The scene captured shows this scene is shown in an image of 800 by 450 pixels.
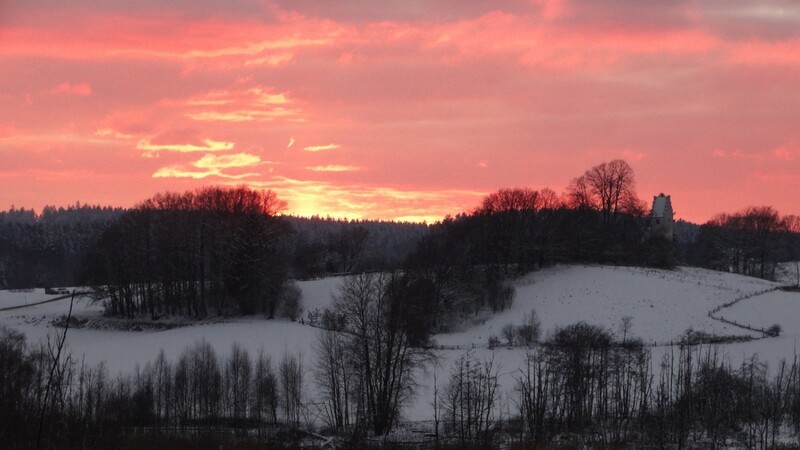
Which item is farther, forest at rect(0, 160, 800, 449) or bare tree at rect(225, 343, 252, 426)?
bare tree at rect(225, 343, 252, 426)

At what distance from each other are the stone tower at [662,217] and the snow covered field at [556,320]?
2207 cm

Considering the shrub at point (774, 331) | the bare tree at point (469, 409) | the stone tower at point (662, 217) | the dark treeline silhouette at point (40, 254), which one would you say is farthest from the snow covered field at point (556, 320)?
the dark treeline silhouette at point (40, 254)

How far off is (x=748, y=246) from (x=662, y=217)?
54.7 feet

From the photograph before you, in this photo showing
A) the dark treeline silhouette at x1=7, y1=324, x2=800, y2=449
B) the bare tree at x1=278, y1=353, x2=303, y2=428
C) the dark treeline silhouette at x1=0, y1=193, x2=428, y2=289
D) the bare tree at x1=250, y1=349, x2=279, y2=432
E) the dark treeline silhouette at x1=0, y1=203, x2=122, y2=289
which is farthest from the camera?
the dark treeline silhouette at x1=0, y1=203, x2=122, y2=289

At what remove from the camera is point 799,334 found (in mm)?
64125

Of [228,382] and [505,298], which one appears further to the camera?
[505,298]

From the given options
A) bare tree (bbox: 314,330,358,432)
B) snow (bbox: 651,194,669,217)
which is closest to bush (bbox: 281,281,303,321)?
bare tree (bbox: 314,330,358,432)

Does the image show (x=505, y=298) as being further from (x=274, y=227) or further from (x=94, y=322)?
(x=94, y=322)

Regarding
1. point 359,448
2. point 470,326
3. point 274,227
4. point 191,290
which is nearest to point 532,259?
point 470,326

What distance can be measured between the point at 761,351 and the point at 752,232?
2879 inches

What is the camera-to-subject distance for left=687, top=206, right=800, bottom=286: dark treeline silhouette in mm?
119500

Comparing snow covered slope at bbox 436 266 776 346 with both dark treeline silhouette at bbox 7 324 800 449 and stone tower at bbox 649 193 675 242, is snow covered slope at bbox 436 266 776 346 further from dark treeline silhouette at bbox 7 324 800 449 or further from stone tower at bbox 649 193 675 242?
stone tower at bbox 649 193 675 242

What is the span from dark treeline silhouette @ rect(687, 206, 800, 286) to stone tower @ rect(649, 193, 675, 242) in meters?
10.3

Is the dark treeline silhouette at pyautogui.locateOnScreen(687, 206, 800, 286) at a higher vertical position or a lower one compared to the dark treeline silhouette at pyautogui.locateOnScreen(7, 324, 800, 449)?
higher
